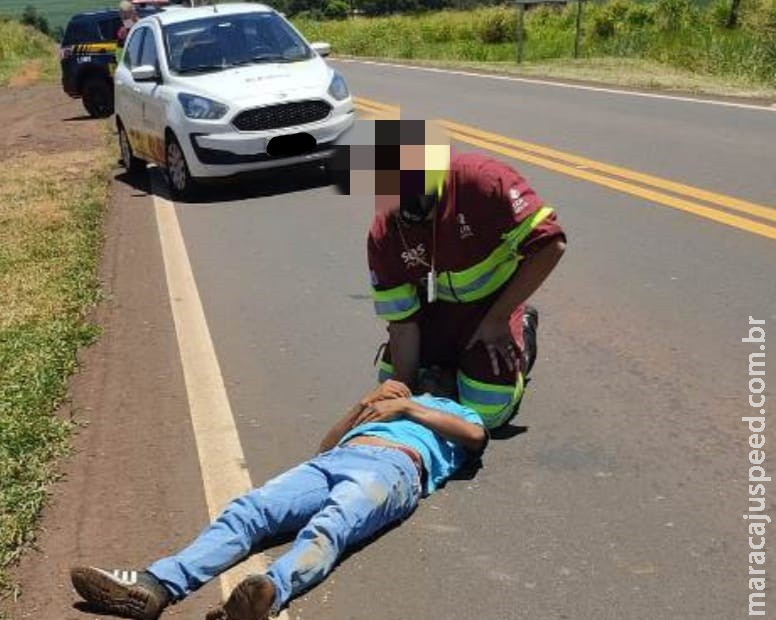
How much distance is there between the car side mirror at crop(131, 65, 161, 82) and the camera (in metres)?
11.3

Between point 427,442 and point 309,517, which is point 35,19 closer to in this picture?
point 427,442

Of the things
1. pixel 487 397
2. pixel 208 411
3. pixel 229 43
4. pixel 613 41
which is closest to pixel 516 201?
pixel 487 397

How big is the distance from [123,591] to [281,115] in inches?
306

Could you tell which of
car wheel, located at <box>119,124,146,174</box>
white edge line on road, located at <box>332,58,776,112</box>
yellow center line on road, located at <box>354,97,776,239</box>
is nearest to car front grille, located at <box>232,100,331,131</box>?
yellow center line on road, located at <box>354,97,776,239</box>

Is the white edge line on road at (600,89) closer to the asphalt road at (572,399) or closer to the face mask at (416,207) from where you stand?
the asphalt road at (572,399)

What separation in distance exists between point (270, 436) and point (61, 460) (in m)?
0.84

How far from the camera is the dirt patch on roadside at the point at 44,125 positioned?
1722 cm

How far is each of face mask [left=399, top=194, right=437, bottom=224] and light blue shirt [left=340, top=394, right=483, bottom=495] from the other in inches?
27.3

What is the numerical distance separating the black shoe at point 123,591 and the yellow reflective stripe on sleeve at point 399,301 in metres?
1.54

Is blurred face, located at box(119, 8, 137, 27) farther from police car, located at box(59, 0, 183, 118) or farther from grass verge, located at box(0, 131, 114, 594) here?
grass verge, located at box(0, 131, 114, 594)

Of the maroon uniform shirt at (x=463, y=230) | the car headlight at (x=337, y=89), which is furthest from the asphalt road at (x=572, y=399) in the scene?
the car headlight at (x=337, y=89)

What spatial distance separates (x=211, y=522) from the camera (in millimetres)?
3908

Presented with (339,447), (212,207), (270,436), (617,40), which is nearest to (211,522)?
(339,447)

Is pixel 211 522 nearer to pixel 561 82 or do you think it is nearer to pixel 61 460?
pixel 61 460
